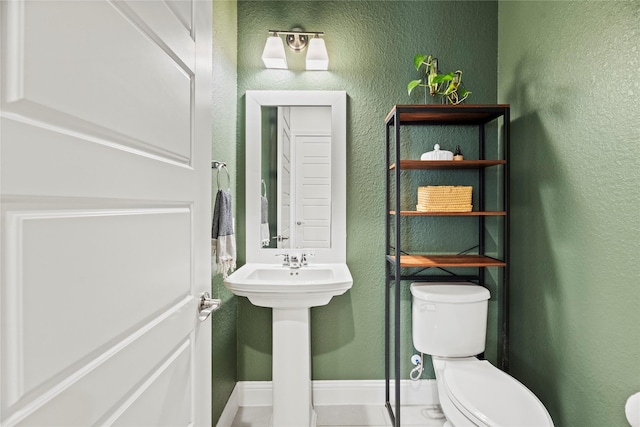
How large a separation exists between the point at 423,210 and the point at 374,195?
36 centimetres

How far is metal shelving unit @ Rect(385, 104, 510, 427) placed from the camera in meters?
1.90

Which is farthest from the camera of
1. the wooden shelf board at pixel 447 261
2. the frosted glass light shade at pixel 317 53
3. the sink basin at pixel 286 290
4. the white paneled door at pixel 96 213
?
the frosted glass light shade at pixel 317 53

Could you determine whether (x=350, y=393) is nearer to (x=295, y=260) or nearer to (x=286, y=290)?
(x=295, y=260)

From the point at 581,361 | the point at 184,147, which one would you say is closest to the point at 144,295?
the point at 184,147

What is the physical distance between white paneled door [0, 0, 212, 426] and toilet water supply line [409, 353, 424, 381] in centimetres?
156

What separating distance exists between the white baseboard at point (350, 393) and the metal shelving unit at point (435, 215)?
0.36 ft

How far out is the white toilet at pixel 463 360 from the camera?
1474 mm

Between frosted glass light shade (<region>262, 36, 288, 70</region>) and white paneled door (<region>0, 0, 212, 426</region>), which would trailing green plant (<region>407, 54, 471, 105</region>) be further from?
white paneled door (<region>0, 0, 212, 426</region>)

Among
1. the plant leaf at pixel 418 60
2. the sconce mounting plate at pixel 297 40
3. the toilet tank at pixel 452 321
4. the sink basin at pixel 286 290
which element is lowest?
the toilet tank at pixel 452 321

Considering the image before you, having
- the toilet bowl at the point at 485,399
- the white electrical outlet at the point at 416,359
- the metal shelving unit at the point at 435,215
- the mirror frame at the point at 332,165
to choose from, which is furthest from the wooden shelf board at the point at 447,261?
the white electrical outlet at the point at 416,359

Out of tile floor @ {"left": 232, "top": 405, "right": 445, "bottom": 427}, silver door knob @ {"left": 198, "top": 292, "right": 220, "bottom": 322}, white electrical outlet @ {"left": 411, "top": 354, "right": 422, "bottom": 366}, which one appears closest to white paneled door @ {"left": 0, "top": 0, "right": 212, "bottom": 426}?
silver door knob @ {"left": 198, "top": 292, "right": 220, "bottom": 322}

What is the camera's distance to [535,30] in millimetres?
1850

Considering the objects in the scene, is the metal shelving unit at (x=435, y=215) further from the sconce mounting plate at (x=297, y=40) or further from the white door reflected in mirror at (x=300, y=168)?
the sconce mounting plate at (x=297, y=40)

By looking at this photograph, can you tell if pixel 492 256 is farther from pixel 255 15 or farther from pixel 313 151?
pixel 255 15
